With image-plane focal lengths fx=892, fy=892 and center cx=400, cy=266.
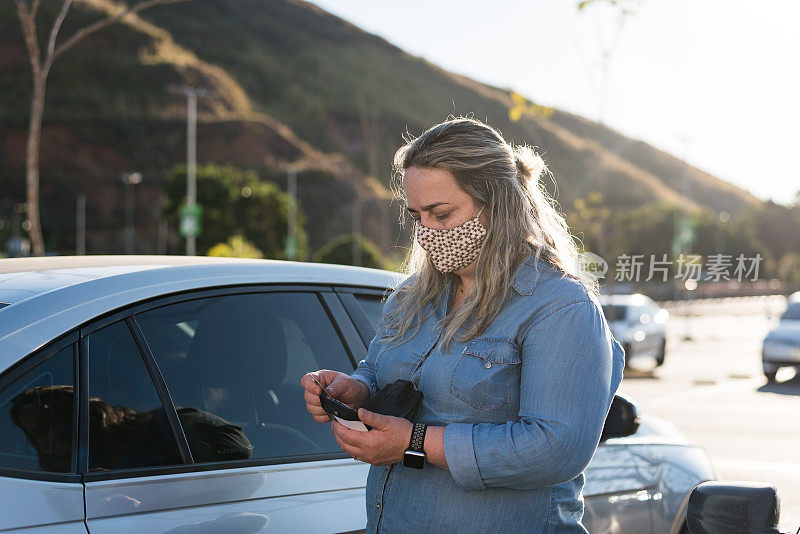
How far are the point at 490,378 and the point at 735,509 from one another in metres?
0.61

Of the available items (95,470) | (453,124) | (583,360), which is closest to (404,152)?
(453,124)

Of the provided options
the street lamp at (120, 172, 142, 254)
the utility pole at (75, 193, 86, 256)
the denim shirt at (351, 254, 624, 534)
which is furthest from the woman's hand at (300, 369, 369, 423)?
the utility pole at (75, 193, 86, 256)

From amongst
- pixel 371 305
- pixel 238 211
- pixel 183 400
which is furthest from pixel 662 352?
pixel 238 211

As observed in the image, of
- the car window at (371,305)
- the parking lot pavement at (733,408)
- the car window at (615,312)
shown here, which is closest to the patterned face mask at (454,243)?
the car window at (371,305)

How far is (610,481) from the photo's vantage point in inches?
119

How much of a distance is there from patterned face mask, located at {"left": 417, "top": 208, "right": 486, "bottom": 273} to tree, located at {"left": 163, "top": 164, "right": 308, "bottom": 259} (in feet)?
215

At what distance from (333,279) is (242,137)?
4042 inches

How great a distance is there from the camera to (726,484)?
201cm

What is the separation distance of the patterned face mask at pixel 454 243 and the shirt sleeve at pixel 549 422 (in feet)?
0.87

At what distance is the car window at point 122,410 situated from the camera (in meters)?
2.13

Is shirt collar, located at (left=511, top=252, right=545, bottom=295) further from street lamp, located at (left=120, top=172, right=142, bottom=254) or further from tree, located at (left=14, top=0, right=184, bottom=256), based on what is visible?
street lamp, located at (left=120, top=172, right=142, bottom=254)

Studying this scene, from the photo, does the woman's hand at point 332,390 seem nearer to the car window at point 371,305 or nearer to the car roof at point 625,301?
the car window at point 371,305

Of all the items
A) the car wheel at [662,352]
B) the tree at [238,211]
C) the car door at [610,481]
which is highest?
the car door at [610,481]

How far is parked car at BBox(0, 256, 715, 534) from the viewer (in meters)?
2.01
